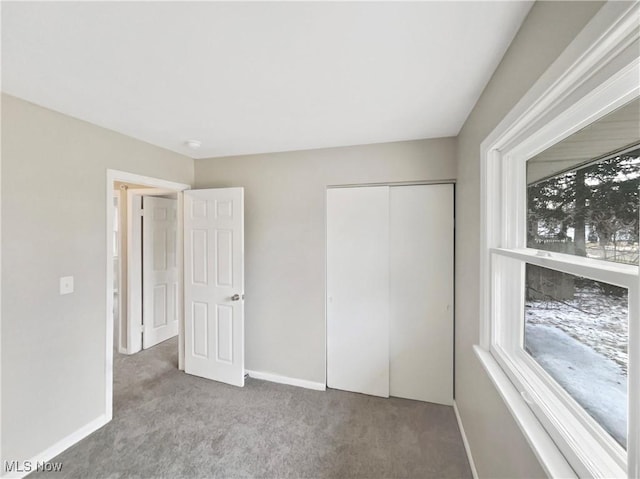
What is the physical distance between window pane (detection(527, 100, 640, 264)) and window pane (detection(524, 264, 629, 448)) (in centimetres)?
12

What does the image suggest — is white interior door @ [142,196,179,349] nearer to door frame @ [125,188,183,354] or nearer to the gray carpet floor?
door frame @ [125,188,183,354]

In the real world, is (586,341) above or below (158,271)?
above

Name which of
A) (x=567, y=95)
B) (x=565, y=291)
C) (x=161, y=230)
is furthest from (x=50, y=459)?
(x=567, y=95)

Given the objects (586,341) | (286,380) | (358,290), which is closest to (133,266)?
(286,380)

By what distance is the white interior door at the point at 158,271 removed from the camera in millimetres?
3455

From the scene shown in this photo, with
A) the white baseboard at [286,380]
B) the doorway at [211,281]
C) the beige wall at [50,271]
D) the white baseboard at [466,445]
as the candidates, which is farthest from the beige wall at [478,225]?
the beige wall at [50,271]

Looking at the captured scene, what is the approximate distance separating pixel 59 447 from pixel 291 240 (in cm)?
220

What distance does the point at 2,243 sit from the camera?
1559 millimetres

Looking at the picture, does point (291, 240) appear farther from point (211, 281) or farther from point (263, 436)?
point (263, 436)

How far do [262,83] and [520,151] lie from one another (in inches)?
53.2

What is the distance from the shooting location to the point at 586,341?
34.6 inches

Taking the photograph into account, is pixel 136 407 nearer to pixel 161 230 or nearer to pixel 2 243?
pixel 2 243

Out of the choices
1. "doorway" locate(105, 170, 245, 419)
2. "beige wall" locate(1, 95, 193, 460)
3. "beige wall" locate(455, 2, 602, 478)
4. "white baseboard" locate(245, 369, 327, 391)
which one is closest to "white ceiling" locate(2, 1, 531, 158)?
"beige wall" locate(455, 2, 602, 478)

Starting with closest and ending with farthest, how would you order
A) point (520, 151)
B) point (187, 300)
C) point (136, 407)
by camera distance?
point (520, 151) < point (136, 407) < point (187, 300)
